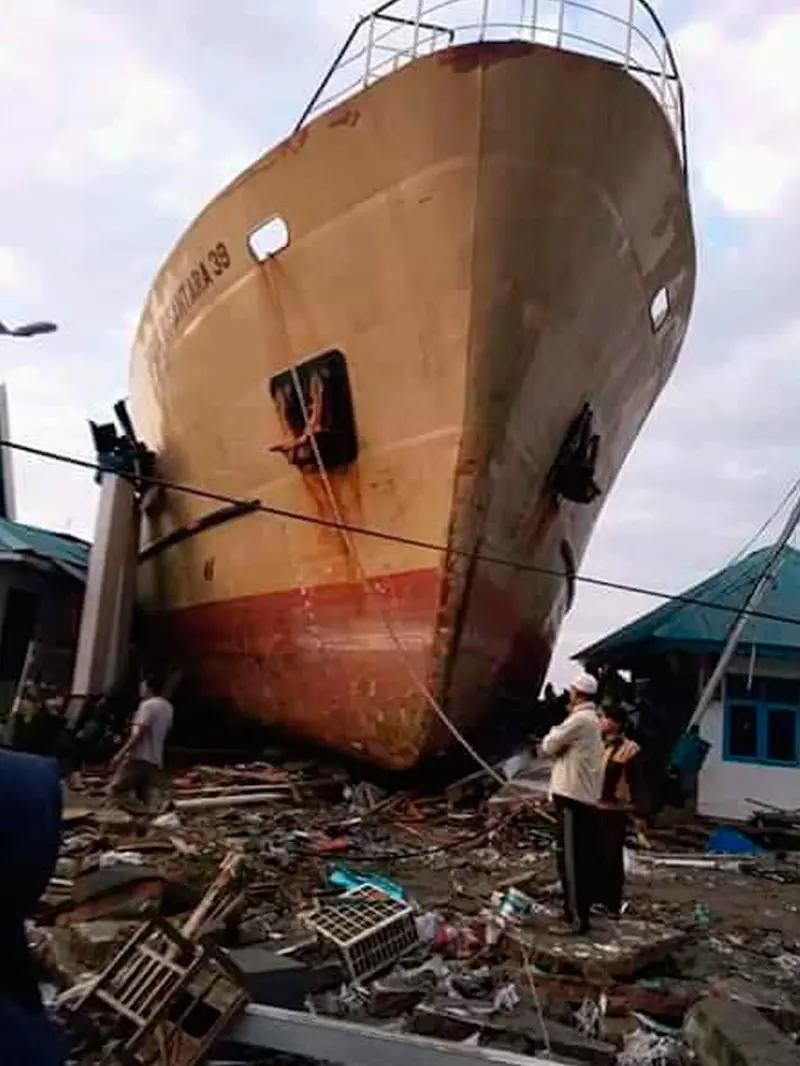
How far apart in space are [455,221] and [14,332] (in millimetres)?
3892

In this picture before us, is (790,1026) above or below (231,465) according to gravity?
below

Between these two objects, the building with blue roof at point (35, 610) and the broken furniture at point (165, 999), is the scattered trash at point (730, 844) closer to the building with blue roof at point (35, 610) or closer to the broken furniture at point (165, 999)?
the broken furniture at point (165, 999)

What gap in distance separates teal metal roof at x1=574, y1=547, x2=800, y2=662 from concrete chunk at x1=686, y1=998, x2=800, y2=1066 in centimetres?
657

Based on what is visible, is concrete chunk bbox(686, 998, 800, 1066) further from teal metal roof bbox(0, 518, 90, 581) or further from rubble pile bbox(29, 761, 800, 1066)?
teal metal roof bbox(0, 518, 90, 581)

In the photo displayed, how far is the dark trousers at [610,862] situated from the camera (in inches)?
204

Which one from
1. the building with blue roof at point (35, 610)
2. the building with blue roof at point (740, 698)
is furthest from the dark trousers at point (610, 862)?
the building with blue roof at point (35, 610)

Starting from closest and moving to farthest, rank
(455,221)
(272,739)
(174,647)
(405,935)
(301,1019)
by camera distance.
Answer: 1. (301,1019)
2. (405,935)
3. (455,221)
4. (272,739)
5. (174,647)

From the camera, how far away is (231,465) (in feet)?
30.1

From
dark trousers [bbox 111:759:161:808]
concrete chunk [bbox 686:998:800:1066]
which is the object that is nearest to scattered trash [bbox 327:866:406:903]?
concrete chunk [bbox 686:998:800:1066]

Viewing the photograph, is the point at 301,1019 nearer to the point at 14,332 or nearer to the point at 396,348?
the point at 396,348

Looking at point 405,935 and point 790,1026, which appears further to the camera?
point 405,935

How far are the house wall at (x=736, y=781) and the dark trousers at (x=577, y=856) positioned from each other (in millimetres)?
5582

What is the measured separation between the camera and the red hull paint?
7.42m

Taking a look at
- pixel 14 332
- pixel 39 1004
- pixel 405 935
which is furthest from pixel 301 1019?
pixel 14 332
